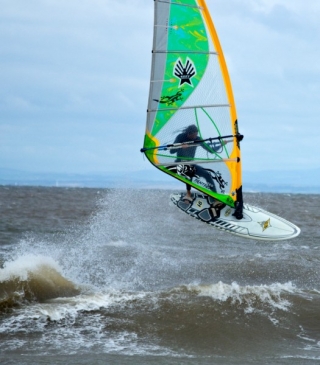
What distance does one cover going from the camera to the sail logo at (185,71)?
9781mm

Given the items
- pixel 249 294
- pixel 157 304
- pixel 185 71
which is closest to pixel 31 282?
pixel 157 304

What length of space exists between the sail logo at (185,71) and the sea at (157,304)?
328cm

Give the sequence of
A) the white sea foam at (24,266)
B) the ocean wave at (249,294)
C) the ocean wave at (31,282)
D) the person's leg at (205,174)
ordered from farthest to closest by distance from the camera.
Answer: the white sea foam at (24,266) → the ocean wave at (249,294) → the ocean wave at (31,282) → the person's leg at (205,174)

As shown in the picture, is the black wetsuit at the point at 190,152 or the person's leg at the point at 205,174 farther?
the person's leg at the point at 205,174

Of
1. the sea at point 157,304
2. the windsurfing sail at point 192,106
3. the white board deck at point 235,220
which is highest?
the windsurfing sail at point 192,106

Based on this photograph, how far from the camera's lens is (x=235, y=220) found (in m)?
10.3

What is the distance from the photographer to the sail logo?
32.1 feet

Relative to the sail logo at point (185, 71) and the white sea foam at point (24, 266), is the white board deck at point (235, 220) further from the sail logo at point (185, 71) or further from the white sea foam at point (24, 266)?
the white sea foam at point (24, 266)

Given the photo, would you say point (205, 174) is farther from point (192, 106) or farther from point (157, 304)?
point (157, 304)

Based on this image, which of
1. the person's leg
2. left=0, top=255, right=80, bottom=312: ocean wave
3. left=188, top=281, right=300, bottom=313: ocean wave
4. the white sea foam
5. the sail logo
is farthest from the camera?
the white sea foam

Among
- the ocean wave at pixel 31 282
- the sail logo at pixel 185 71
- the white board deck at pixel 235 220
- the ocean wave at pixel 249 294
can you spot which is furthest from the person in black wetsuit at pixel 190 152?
the ocean wave at pixel 31 282

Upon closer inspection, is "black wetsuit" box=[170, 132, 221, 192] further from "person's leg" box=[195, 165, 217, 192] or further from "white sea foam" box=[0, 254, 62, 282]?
"white sea foam" box=[0, 254, 62, 282]

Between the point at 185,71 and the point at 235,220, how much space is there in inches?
91.6

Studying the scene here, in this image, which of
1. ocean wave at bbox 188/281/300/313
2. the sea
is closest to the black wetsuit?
ocean wave at bbox 188/281/300/313
